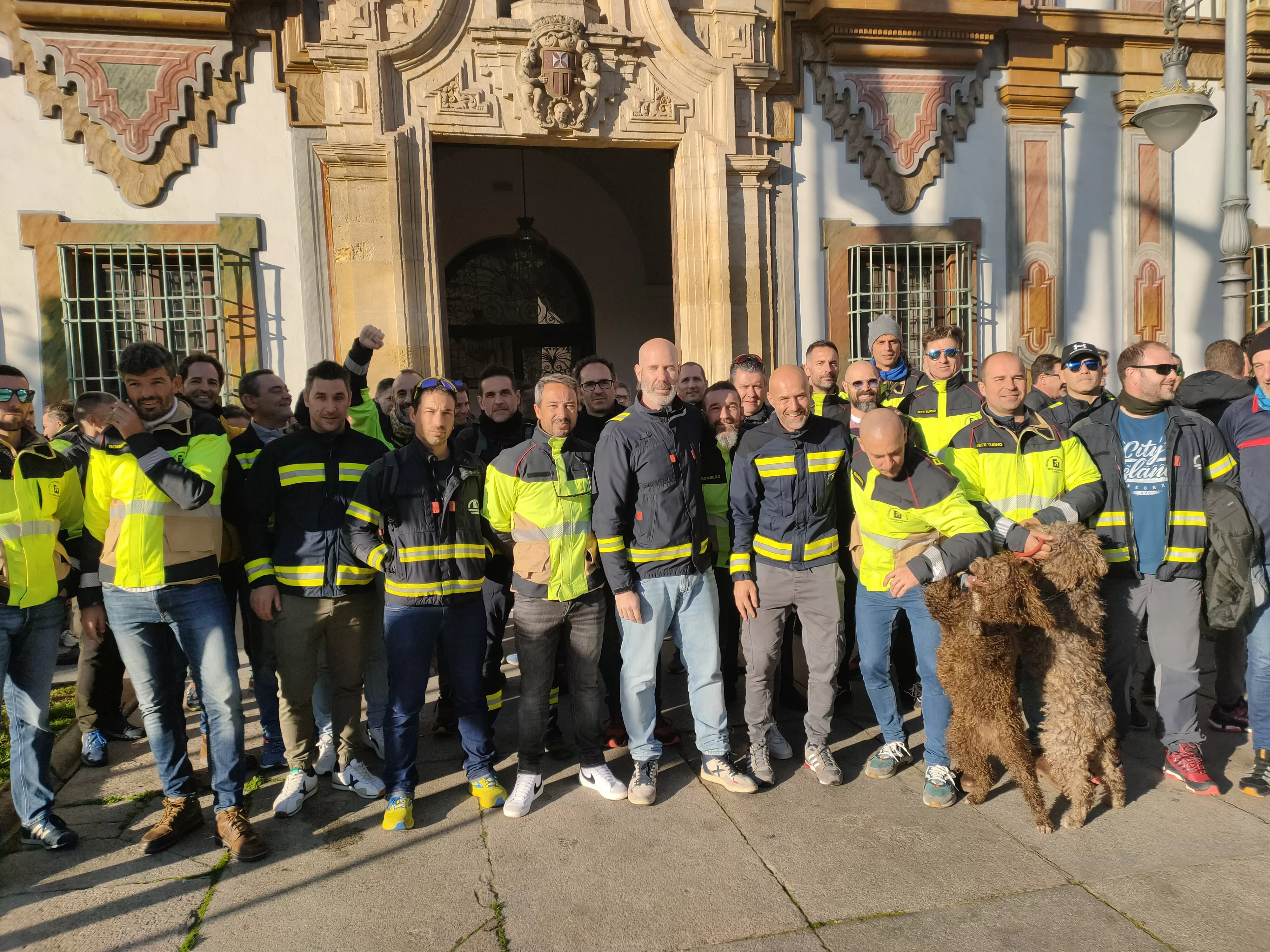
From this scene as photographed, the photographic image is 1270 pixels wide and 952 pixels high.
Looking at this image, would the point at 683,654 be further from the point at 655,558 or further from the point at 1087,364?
the point at 1087,364

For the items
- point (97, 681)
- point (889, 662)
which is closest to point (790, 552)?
point (889, 662)

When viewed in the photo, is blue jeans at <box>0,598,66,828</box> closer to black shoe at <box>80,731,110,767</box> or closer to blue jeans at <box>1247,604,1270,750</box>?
black shoe at <box>80,731,110,767</box>

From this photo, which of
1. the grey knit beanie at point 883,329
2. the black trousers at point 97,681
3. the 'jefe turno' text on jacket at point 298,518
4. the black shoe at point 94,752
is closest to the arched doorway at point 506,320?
the grey knit beanie at point 883,329

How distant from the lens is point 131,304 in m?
7.32

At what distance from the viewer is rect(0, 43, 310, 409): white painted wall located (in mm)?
6949

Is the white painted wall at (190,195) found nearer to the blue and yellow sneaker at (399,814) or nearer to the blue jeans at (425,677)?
the blue jeans at (425,677)

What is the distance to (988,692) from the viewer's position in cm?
365

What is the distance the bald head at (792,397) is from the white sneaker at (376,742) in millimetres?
2477

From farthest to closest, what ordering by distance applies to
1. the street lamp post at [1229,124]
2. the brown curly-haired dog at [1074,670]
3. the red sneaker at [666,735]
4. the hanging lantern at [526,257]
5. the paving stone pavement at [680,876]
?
the hanging lantern at [526,257]
the street lamp post at [1229,124]
the red sneaker at [666,735]
the brown curly-haired dog at [1074,670]
the paving stone pavement at [680,876]

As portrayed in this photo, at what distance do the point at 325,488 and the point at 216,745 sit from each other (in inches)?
45.4

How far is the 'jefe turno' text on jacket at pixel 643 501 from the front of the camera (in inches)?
156

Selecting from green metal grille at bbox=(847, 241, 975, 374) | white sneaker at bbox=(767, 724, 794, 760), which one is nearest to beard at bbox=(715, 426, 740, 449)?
white sneaker at bbox=(767, 724, 794, 760)

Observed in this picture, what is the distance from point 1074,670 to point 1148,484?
37.8 inches

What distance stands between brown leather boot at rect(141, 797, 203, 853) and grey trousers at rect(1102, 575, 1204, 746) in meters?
4.06
